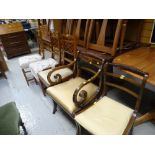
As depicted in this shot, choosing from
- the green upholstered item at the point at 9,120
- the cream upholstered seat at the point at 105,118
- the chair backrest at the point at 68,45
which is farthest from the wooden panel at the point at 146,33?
the green upholstered item at the point at 9,120

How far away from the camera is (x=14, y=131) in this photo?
116cm

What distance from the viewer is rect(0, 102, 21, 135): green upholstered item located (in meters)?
1.17

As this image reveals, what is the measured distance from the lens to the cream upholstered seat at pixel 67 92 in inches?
55.1

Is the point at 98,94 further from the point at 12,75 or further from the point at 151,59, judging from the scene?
the point at 12,75

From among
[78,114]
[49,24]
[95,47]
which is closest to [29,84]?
[49,24]

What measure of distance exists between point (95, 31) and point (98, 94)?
1029 millimetres

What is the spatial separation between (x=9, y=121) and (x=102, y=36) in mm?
1502

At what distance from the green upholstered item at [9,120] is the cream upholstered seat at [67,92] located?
1.47 feet

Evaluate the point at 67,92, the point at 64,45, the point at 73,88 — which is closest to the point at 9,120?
the point at 67,92

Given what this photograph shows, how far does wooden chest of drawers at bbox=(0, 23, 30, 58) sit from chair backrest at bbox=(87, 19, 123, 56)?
290 centimetres

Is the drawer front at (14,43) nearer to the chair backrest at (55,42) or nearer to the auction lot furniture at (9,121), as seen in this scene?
the chair backrest at (55,42)

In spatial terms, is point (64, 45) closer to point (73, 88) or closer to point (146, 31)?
point (73, 88)

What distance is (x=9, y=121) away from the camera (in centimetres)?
126

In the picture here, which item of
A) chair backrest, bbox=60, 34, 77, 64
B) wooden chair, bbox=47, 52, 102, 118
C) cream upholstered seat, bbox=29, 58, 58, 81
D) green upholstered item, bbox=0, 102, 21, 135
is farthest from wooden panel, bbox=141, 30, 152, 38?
green upholstered item, bbox=0, 102, 21, 135
